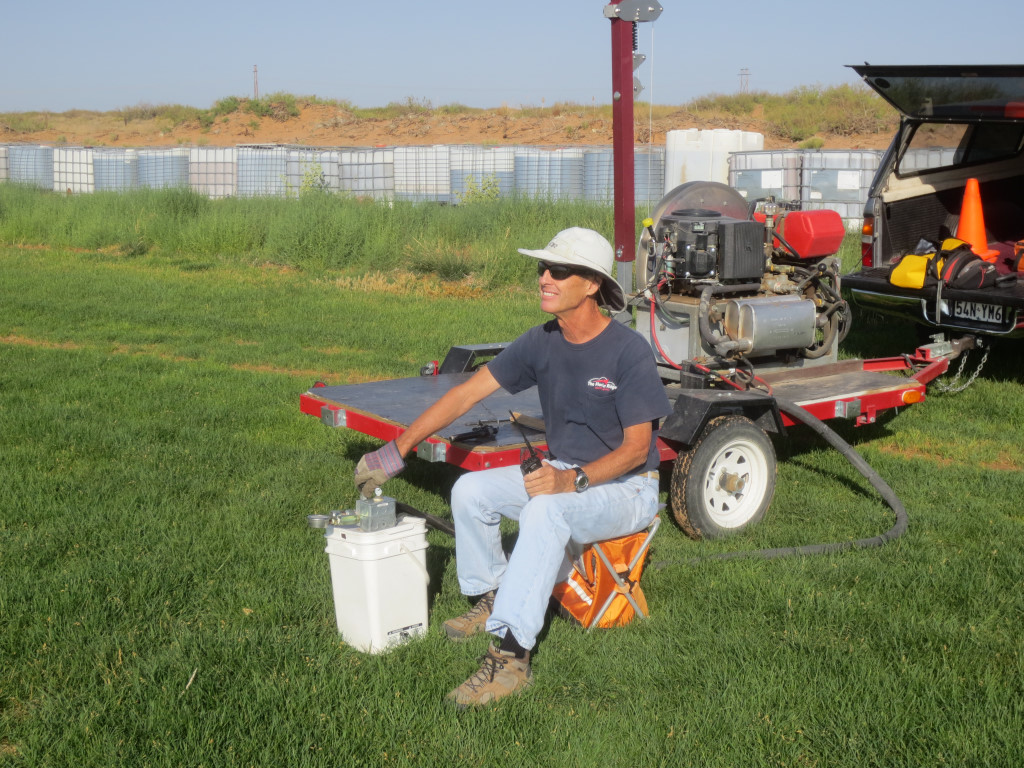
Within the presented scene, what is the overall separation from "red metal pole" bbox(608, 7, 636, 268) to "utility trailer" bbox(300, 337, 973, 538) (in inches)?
49.2

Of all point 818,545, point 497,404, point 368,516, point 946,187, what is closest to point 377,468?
point 368,516

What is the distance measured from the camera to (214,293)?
1345cm

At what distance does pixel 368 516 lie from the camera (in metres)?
3.78

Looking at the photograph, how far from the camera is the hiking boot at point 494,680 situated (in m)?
3.54

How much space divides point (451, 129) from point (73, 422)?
3999 centimetres

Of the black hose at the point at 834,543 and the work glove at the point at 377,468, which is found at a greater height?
the work glove at the point at 377,468

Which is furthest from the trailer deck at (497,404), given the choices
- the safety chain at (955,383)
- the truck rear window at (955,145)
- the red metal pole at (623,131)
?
the truck rear window at (955,145)

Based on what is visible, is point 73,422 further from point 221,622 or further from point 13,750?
point 13,750

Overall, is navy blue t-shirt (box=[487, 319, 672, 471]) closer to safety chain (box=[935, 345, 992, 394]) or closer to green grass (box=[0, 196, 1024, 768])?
green grass (box=[0, 196, 1024, 768])

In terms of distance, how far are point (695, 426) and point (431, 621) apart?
63.9 inches

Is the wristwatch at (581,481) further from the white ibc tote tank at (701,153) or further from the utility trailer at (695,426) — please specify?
the white ibc tote tank at (701,153)

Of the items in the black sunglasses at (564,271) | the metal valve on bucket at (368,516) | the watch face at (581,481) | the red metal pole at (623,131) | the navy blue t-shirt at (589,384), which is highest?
the red metal pole at (623,131)

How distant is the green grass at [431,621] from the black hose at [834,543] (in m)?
0.09

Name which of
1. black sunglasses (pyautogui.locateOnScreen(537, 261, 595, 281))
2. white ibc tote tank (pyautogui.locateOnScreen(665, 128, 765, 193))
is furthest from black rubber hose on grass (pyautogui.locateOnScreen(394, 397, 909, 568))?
white ibc tote tank (pyautogui.locateOnScreen(665, 128, 765, 193))
